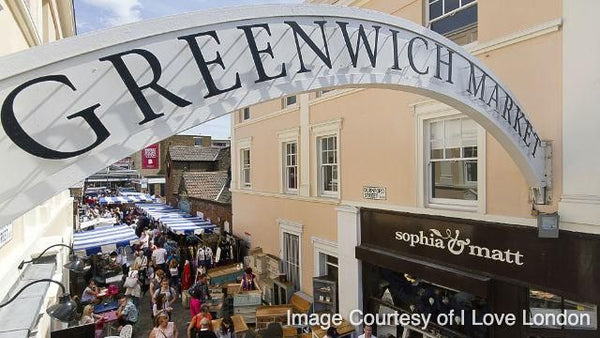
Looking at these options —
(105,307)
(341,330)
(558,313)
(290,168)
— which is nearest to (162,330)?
(105,307)

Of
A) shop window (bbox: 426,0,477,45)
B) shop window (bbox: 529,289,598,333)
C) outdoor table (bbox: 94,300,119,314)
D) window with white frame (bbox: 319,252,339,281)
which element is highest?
shop window (bbox: 426,0,477,45)

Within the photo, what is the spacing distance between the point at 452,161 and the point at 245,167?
10.0 metres

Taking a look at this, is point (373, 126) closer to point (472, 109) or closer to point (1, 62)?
point (472, 109)

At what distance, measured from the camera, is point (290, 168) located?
1162cm

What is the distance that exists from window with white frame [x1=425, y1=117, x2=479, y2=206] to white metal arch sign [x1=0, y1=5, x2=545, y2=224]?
3472 mm

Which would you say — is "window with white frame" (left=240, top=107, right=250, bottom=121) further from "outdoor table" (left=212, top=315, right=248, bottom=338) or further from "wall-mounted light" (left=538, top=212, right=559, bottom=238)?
"wall-mounted light" (left=538, top=212, right=559, bottom=238)

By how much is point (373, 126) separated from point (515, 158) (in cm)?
389

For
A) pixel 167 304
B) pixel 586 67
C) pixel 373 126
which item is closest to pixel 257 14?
pixel 586 67

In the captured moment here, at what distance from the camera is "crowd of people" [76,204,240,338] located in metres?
7.46

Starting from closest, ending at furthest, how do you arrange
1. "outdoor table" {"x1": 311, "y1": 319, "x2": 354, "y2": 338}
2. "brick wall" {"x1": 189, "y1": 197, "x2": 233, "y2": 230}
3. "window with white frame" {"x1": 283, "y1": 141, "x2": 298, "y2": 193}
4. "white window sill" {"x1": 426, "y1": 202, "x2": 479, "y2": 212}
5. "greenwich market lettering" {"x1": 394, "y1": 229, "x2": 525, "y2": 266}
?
"greenwich market lettering" {"x1": 394, "y1": 229, "x2": 525, "y2": 266} → "white window sill" {"x1": 426, "y1": 202, "x2": 479, "y2": 212} → "outdoor table" {"x1": 311, "y1": 319, "x2": 354, "y2": 338} → "window with white frame" {"x1": 283, "y1": 141, "x2": 298, "y2": 193} → "brick wall" {"x1": 189, "y1": 197, "x2": 233, "y2": 230}

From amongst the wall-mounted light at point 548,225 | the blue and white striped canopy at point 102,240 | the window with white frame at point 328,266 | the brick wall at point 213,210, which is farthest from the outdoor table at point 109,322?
the wall-mounted light at point 548,225

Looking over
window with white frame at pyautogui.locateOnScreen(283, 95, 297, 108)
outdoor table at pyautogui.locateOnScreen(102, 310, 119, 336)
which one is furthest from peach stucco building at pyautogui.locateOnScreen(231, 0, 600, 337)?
outdoor table at pyautogui.locateOnScreen(102, 310, 119, 336)

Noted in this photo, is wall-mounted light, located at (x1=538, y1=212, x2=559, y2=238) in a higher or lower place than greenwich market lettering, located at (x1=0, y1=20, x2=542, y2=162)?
lower

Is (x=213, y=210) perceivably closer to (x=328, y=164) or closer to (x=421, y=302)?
(x=328, y=164)
